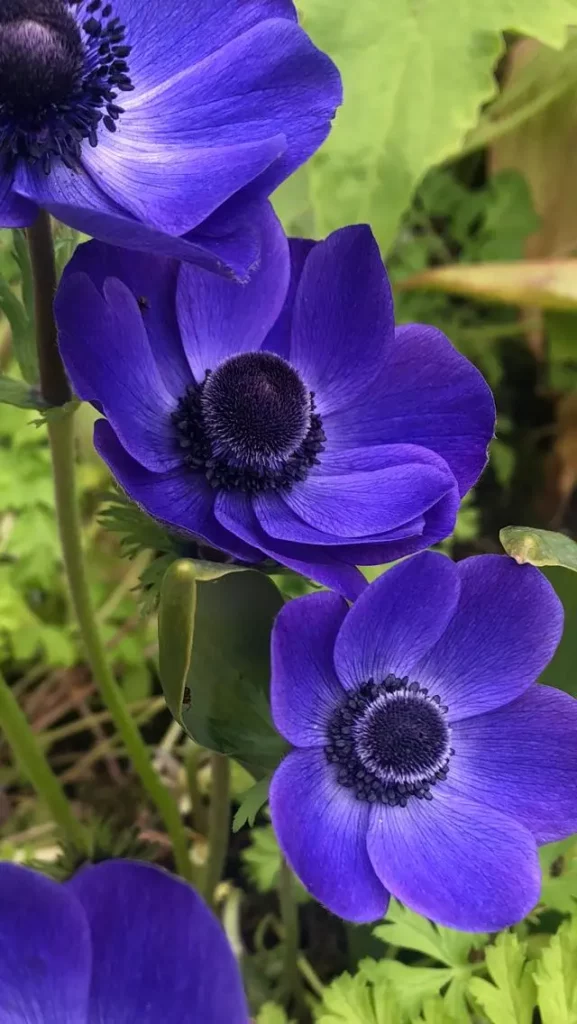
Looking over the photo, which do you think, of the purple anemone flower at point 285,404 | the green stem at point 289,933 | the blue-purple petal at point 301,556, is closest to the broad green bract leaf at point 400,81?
the purple anemone flower at point 285,404

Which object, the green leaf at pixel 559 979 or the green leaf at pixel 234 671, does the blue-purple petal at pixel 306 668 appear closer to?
the green leaf at pixel 234 671

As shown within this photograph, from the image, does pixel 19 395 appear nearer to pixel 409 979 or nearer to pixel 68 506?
pixel 68 506

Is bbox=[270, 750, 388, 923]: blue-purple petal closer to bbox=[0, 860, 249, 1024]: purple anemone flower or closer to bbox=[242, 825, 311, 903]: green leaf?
bbox=[0, 860, 249, 1024]: purple anemone flower

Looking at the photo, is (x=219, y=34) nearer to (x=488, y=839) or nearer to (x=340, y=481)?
(x=340, y=481)

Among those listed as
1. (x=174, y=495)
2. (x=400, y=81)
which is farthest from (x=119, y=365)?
(x=400, y=81)

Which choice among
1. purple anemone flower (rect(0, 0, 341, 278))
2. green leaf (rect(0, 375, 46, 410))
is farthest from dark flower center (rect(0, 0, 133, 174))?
green leaf (rect(0, 375, 46, 410))

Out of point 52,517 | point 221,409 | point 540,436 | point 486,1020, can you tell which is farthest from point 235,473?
point 540,436
